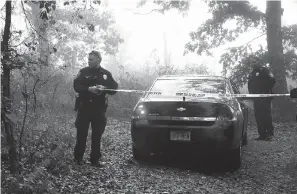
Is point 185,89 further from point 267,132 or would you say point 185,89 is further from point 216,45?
point 216,45

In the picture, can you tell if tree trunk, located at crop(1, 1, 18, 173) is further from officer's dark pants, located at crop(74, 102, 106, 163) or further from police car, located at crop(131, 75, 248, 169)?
police car, located at crop(131, 75, 248, 169)

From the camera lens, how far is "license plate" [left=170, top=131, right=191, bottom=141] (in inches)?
239

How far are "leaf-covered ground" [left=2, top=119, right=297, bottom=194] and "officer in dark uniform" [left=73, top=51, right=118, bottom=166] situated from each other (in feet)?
0.97

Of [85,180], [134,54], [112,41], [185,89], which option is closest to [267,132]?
[185,89]

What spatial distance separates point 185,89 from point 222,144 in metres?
1.33

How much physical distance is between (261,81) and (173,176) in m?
4.89

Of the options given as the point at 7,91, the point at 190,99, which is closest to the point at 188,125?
the point at 190,99

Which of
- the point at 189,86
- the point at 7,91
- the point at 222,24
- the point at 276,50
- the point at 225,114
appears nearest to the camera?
the point at 7,91

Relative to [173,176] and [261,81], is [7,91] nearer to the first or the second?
[173,176]

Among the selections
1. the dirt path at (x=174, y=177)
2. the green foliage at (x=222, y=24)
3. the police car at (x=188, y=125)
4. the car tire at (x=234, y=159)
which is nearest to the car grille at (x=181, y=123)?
the police car at (x=188, y=125)

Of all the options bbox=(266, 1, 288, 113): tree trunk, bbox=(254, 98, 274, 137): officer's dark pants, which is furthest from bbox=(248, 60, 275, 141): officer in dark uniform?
bbox=(266, 1, 288, 113): tree trunk

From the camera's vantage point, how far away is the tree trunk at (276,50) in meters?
13.3

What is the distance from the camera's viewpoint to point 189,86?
6938 mm

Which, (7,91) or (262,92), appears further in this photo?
(262,92)
